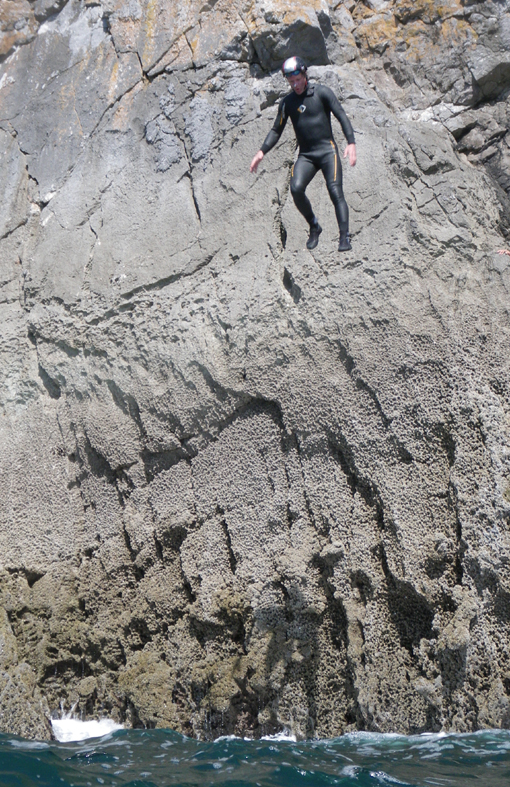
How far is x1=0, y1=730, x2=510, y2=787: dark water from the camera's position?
432 cm

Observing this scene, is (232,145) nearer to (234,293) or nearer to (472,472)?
(234,293)

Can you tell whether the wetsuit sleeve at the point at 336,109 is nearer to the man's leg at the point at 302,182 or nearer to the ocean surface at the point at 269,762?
the man's leg at the point at 302,182

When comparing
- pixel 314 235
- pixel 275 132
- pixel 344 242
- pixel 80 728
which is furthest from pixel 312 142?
pixel 80 728

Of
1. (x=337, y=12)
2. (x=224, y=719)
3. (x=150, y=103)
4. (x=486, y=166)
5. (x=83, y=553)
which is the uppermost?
(x=337, y=12)

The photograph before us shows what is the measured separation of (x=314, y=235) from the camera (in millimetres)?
5496

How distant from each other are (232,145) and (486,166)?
2.15 meters

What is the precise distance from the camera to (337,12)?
22.3 feet

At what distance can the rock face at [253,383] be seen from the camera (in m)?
5.15

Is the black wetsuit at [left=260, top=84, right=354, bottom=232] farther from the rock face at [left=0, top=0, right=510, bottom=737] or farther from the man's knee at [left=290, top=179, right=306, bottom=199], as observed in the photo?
the rock face at [left=0, top=0, right=510, bottom=737]

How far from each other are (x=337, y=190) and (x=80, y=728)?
15.0 ft

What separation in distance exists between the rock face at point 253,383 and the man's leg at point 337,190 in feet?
1.30

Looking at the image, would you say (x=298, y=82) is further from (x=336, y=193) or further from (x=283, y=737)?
(x=283, y=737)

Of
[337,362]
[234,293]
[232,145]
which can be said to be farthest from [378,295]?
[232,145]

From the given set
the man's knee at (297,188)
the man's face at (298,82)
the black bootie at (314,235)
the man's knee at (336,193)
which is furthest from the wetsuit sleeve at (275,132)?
the black bootie at (314,235)
